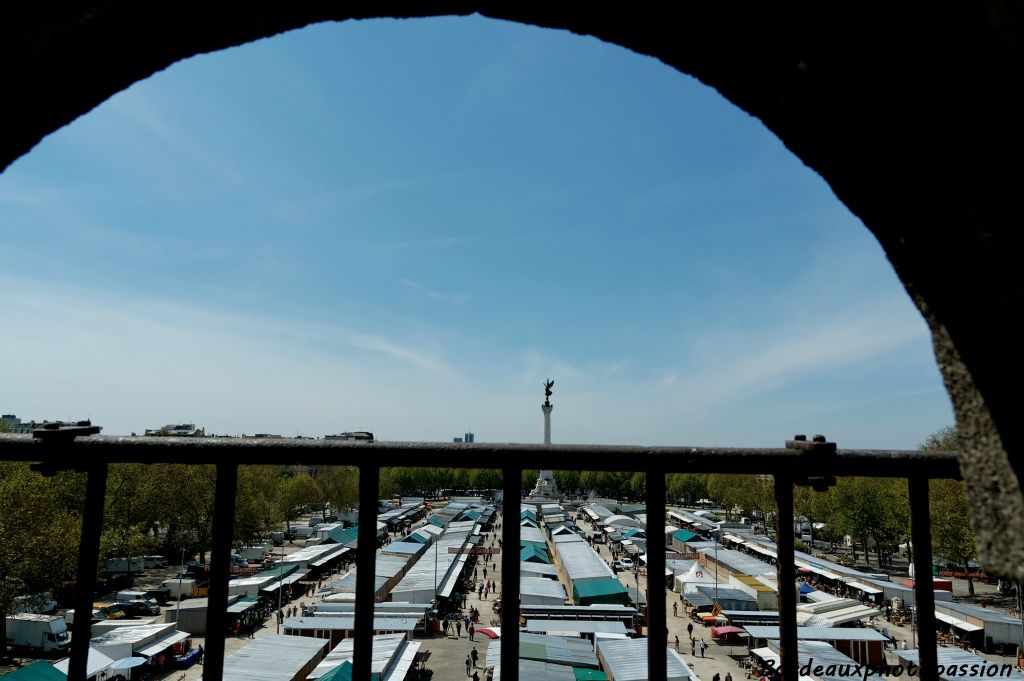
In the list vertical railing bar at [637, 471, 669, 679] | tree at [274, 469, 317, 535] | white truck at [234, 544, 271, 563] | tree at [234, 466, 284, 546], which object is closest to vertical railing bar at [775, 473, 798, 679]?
vertical railing bar at [637, 471, 669, 679]

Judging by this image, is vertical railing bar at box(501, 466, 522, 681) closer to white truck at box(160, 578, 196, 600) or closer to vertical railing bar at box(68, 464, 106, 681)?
vertical railing bar at box(68, 464, 106, 681)

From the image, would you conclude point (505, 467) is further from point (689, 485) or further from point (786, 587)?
point (689, 485)

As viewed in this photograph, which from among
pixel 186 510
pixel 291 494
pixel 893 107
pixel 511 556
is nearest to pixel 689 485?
pixel 291 494

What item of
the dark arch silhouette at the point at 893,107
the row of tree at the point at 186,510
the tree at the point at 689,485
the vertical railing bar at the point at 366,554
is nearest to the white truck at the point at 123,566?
the row of tree at the point at 186,510

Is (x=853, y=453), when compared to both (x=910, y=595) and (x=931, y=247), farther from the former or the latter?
(x=910, y=595)

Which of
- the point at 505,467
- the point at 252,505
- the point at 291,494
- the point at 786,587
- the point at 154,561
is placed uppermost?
the point at 505,467

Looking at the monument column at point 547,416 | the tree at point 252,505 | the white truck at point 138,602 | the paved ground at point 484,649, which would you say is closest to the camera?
the paved ground at point 484,649

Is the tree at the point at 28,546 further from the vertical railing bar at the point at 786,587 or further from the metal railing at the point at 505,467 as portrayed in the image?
the vertical railing bar at the point at 786,587
